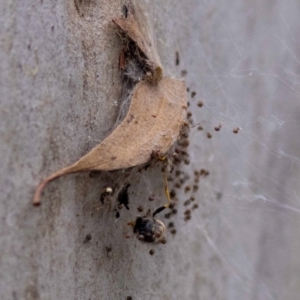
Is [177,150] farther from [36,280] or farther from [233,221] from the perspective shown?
[36,280]

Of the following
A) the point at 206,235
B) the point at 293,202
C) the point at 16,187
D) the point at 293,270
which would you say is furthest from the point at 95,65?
the point at 293,270

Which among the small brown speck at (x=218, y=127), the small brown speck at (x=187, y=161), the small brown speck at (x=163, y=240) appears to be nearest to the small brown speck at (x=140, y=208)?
the small brown speck at (x=163, y=240)

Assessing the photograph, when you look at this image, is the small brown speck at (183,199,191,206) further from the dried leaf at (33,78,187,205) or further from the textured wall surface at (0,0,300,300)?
the dried leaf at (33,78,187,205)

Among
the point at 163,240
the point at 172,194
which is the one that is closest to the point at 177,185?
the point at 172,194

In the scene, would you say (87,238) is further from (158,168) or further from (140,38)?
(140,38)

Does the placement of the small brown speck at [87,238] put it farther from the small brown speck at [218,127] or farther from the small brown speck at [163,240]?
the small brown speck at [218,127]

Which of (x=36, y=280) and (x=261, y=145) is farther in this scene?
(x=261, y=145)

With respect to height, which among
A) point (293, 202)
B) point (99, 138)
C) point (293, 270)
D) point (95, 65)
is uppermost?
point (95, 65)

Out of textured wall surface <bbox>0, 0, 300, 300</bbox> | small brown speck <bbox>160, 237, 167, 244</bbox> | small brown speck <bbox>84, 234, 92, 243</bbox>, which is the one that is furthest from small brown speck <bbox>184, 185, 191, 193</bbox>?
small brown speck <bbox>84, 234, 92, 243</bbox>
